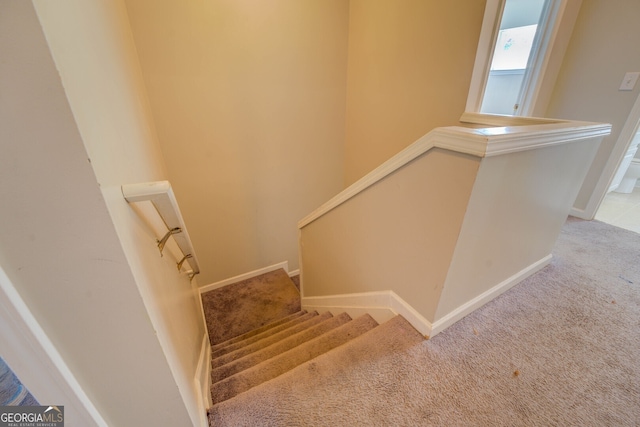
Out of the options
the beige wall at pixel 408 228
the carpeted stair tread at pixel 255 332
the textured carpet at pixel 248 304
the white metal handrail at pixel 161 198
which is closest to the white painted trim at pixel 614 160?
the beige wall at pixel 408 228

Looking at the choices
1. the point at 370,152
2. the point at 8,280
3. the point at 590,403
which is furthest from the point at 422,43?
the point at 8,280

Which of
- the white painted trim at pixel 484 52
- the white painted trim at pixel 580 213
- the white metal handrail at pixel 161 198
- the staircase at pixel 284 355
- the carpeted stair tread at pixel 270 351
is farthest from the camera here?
the white painted trim at pixel 580 213

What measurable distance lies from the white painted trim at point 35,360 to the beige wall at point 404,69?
218 centimetres

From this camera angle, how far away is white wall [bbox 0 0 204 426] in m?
0.38

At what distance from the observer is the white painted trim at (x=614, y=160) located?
1.85 metres

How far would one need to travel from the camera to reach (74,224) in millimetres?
462

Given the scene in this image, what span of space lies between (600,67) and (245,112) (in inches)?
112

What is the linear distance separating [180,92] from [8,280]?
2020 mm

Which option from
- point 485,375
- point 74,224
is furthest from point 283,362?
point 74,224

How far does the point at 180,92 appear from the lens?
79.9 inches

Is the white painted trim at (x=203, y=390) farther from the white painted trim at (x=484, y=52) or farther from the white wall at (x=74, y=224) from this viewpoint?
the white painted trim at (x=484, y=52)

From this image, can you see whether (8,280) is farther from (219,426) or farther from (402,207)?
(402,207)

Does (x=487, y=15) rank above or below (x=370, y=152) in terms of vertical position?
above

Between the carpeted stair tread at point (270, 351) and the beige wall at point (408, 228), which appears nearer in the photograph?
the beige wall at point (408, 228)
